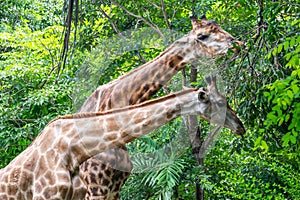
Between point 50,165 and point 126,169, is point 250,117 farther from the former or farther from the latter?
point 50,165

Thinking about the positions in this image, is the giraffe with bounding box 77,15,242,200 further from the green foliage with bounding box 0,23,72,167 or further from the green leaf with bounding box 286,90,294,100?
the green foliage with bounding box 0,23,72,167

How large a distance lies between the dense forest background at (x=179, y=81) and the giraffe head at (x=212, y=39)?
0.15 meters

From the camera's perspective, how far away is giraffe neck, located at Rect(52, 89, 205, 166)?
4246 mm

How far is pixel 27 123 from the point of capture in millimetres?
8445

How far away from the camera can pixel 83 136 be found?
173 inches

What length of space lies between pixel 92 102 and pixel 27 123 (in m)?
3.48

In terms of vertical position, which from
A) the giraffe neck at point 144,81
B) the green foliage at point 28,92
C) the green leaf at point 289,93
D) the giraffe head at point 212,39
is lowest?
the green foliage at point 28,92

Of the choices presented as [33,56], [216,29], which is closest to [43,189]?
[216,29]

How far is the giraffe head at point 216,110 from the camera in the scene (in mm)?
4160

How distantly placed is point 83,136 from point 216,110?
95 centimetres

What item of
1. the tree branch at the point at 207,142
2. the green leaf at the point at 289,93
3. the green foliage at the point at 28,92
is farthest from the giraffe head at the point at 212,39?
the green foliage at the point at 28,92

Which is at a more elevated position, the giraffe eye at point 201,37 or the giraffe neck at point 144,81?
the giraffe eye at point 201,37

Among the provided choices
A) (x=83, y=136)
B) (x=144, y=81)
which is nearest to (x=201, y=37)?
(x=144, y=81)

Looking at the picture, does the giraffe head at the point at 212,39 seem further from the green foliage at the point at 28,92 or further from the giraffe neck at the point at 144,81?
the green foliage at the point at 28,92
